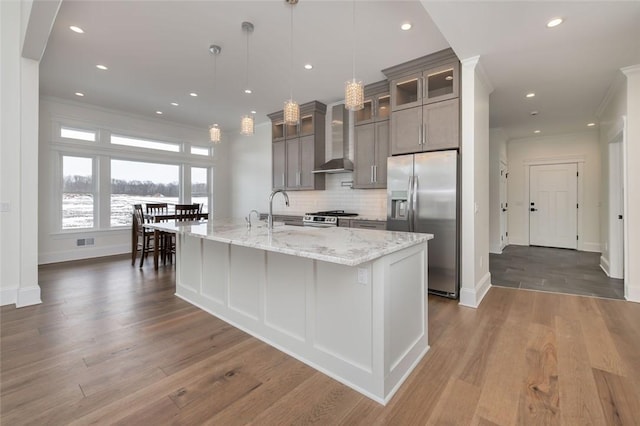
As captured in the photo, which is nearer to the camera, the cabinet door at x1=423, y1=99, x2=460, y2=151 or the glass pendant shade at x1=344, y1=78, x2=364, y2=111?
the glass pendant shade at x1=344, y1=78, x2=364, y2=111

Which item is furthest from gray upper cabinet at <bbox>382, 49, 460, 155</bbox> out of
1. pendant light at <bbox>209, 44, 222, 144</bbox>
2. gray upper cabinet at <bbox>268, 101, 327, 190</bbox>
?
pendant light at <bbox>209, 44, 222, 144</bbox>

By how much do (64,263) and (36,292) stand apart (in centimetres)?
242

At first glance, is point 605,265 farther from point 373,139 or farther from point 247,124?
point 247,124

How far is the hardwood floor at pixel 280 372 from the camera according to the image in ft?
5.17

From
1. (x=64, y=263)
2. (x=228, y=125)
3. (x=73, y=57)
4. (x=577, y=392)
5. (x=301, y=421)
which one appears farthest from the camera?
(x=228, y=125)

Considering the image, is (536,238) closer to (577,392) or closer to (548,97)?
(548,97)

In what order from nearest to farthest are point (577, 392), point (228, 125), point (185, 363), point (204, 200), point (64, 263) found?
point (577, 392), point (185, 363), point (64, 263), point (228, 125), point (204, 200)

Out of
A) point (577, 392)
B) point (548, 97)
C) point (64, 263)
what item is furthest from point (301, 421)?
point (64, 263)

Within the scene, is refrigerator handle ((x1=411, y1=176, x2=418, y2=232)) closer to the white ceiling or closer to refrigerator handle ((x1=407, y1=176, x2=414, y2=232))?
refrigerator handle ((x1=407, y1=176, x2=414, y2=232))

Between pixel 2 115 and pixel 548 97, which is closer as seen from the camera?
pixel 2 115

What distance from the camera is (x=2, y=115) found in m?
3.03

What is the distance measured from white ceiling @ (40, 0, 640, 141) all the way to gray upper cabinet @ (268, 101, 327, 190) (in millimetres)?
518

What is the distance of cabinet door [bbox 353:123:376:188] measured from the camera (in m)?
4.45

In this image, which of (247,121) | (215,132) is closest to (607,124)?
(247,121)
